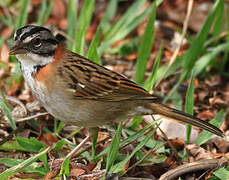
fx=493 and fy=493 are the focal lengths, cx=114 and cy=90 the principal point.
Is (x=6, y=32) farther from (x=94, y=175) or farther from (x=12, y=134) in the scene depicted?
(x=94, y=175)

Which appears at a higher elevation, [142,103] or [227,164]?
[142,103]

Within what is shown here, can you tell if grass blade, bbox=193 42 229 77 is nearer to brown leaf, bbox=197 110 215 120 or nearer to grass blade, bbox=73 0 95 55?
brown leaf, bbox=197 110 215 120

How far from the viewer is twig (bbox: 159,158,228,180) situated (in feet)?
14.5

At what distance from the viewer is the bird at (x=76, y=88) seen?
4.45 m

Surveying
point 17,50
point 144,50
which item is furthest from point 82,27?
point 17,50

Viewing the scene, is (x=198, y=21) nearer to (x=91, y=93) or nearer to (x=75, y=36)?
(x=75, y=36)

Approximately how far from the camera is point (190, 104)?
4.98m

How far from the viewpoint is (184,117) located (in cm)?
469

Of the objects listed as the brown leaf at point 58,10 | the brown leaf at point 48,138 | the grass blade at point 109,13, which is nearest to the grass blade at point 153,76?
the brown leaf at point 48,138

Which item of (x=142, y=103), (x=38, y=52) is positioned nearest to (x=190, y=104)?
(x=142, y=103)

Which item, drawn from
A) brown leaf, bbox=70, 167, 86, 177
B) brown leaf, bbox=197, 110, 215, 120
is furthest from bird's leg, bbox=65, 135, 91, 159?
brown leaf, bbox=197, 110, 215, 120

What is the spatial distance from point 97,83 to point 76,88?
0.80ft

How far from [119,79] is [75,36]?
4.41 feet

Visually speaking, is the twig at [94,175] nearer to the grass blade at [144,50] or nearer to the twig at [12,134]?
the twig at [12,134]
